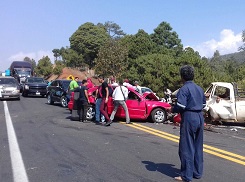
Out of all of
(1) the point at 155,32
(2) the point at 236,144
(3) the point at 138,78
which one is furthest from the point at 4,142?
(1) the point at 155,32

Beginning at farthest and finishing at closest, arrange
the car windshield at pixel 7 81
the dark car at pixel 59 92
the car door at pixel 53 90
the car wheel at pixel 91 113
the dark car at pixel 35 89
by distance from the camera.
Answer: the dark car at pixel 35 89
the car windshield at pixel 7 81
the car door at pixel 53 90
the dark car at pixel 59 92
the car wheel at pixel 91 113

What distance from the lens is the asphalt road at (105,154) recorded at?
19.7ft

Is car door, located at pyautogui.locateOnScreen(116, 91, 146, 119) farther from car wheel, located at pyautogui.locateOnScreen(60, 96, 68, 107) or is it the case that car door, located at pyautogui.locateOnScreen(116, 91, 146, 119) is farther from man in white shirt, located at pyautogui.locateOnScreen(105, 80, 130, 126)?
car wheel, located at pyautogui.locateOnScreen(60, 96, 68, 107)

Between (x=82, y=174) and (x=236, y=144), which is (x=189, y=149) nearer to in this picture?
(x=82, y=174)

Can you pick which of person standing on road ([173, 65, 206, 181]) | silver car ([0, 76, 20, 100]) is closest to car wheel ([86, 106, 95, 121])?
person standing on road ([173, 65, 206, 181])

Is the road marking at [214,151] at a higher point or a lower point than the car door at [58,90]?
lower

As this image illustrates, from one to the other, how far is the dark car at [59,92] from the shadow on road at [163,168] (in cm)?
1315

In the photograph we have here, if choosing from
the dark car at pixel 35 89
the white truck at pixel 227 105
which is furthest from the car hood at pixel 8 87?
the white truck at pixel 227 105

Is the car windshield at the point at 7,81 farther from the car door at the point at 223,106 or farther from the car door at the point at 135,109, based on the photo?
the car door at the point at 223,106

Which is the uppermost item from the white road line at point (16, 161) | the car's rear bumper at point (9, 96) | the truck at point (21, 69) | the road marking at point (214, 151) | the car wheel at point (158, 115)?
the truck at point (21, 69)

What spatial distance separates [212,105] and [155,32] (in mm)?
58547

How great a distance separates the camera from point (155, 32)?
230ft

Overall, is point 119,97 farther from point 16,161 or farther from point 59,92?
point 59,92

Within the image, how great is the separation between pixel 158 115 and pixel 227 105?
2652 millimetres
